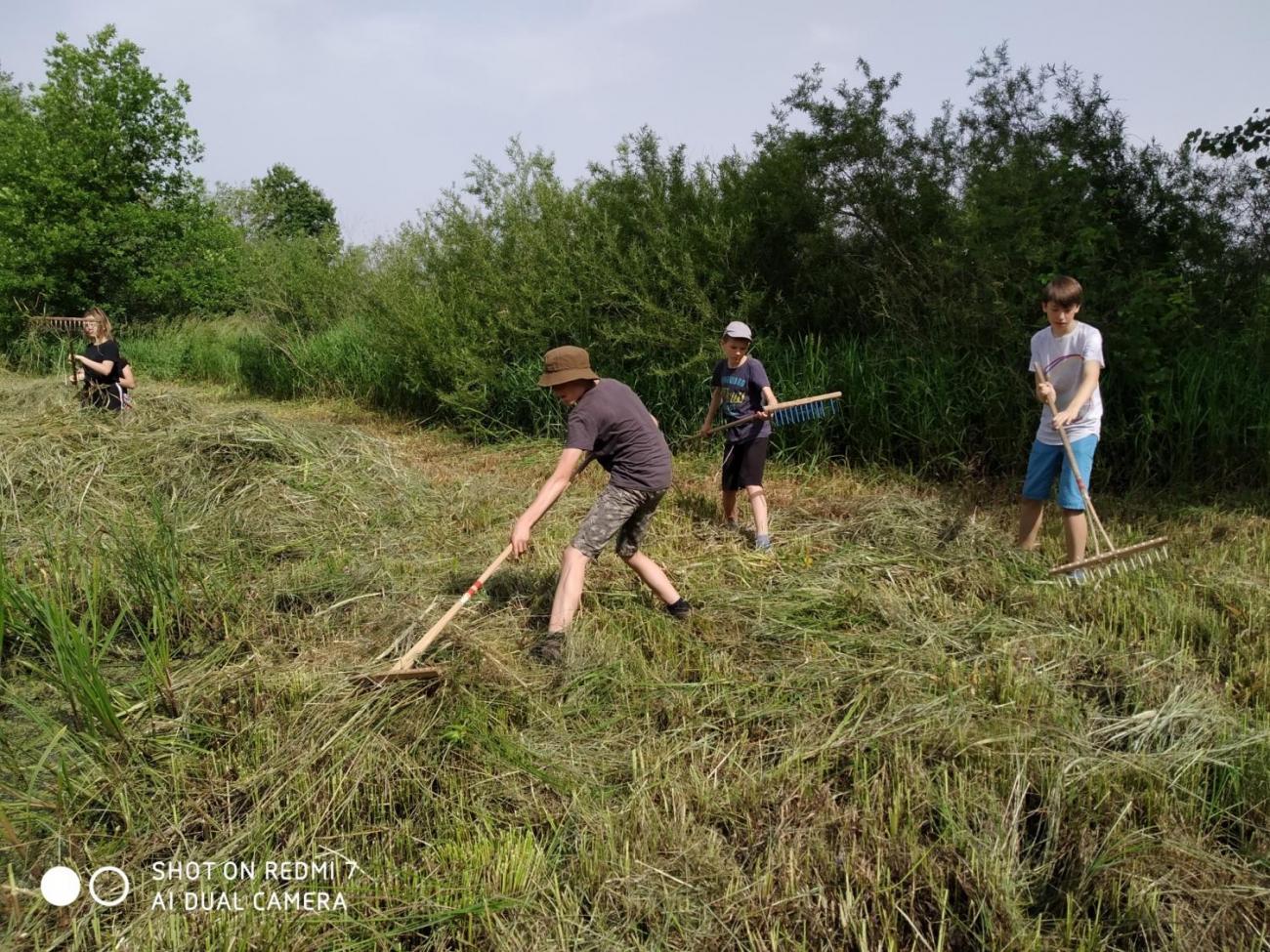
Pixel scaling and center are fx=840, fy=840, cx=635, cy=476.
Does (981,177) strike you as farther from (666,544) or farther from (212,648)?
(212,648)

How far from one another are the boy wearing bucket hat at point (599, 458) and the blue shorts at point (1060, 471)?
6.40 ft

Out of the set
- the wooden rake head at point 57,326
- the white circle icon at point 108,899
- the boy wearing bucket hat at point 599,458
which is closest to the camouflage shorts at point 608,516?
the boy wearing bucket hat at point 599,458

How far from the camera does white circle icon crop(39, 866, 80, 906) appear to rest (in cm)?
231

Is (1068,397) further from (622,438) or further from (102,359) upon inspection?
(102,359)

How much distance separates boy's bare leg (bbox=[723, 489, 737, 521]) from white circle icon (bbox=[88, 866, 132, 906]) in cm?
367

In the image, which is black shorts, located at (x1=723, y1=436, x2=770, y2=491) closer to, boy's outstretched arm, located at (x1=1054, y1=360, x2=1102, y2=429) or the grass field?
the grass field

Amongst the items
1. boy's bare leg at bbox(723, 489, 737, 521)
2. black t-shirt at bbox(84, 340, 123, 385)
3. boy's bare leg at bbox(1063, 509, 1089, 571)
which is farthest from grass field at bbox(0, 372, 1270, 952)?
black t-shirt at bbox(84, 340, 123, 385)

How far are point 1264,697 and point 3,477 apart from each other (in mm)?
6543

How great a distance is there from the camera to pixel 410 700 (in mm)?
3029

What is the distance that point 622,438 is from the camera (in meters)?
3.69

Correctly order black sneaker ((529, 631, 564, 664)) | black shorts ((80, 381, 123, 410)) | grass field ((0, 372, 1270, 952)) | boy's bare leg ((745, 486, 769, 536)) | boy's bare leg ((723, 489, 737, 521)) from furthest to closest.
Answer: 1. black shorts ((80, 381, 123, 410))
2. boy's bare leg ((723, 489, 737, 521))
3. boy's bare leg ((745, 486, 769, 536))
4. black sneaker ((529, 631, 564, 664))
5. grass field ((0, 372, 1270, 952))

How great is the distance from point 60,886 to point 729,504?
150 inches

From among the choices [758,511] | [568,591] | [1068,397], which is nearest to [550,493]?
[568,591]

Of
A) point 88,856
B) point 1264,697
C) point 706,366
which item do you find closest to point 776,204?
point 706,366
